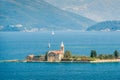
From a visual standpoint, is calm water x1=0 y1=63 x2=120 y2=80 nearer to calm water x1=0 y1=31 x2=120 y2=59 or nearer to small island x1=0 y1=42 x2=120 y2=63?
small island x1=0 y1=42 x2=120 y2=63

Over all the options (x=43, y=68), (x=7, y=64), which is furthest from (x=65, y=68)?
(x=7, y=64)

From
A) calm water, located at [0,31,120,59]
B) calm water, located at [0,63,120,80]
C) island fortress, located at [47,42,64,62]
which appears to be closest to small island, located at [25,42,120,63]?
island fortress, located at [47,42,64,62]

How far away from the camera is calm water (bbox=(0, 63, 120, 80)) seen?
→ 67938 millimetres

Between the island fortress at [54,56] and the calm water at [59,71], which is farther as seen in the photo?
the island fortress at [54,56]

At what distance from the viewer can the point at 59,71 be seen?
74750 millimetres

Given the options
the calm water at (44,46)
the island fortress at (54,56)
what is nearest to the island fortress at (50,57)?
the island fortress at (54,56)

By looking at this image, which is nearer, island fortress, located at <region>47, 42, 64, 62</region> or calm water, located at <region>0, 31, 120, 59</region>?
island fortress, located at <region>47, 42, 64, 62</region>

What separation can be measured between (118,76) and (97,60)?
57.6 ft

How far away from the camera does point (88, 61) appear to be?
8494 cm

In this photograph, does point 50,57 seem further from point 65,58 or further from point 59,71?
point 59,71

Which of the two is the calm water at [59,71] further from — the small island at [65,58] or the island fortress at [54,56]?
the island fortress at [54,56]

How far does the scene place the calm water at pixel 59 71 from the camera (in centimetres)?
6794

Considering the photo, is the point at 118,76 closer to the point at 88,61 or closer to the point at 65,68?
the point at 65,68

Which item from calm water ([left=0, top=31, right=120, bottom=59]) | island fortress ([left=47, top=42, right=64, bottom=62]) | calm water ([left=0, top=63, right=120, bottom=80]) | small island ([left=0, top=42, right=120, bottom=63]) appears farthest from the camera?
calm water ([left=0, top=31, right=120, bottom=59])
